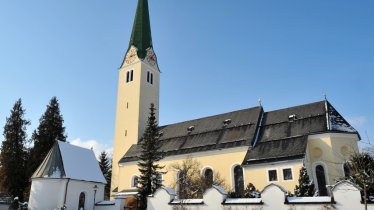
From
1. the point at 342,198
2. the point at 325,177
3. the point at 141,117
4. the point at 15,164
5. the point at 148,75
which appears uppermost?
the point at 148,75

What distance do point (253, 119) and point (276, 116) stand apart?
2170 mm

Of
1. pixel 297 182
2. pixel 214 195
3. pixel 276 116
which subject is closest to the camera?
pixel 214 195

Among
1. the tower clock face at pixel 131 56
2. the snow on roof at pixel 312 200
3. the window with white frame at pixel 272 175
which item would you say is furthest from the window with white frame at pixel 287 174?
the tower clock face at pixel 131 56

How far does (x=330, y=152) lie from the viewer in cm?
2419

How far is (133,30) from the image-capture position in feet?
144

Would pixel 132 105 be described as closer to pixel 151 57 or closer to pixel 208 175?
pixel 151 57

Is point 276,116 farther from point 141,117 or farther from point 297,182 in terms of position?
point 141,117

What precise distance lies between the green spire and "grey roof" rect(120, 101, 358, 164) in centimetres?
1319

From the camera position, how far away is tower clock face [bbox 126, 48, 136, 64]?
4194 centimetres

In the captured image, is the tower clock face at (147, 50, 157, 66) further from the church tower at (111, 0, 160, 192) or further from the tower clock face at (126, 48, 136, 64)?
the tower clock face at (126, 48, 136, 64)

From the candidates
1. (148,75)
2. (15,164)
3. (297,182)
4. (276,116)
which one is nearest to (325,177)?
(297,182)

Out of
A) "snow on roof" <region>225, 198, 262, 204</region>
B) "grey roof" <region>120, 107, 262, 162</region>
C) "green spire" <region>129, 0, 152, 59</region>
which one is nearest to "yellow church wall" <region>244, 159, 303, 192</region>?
"grey roof" <region>120, 107, 262, 162</region>

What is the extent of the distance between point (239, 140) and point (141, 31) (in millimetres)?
23093

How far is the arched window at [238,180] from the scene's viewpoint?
26.7m
